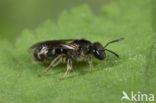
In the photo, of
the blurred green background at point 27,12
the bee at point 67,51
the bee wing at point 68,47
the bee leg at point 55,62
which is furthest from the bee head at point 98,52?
the blurred green background at point 27,12

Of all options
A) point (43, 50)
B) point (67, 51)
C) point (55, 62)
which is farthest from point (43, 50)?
point (67, 51)

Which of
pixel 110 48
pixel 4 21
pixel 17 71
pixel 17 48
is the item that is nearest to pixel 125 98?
pixel 110 48

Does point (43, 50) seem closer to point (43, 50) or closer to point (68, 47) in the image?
point (43, 50)

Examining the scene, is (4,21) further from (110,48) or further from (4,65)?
(110,48)

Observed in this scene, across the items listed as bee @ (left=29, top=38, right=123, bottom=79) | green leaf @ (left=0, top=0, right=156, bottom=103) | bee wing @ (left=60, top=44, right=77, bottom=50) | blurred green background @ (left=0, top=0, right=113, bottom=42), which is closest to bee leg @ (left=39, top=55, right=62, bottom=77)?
bee @ (left=29, top=38, right=123, bottom=79)

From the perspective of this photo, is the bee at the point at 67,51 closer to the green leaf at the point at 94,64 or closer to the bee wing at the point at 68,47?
the bee wing at the point at 68,47

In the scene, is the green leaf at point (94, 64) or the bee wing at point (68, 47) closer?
the green leaf at point (94, 64)
